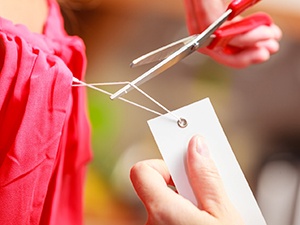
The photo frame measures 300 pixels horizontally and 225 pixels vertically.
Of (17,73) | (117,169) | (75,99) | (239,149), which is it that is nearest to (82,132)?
(75,99)

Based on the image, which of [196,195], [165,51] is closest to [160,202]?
[196,195]

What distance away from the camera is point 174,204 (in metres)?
0.36

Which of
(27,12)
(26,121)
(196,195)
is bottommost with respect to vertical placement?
(196,195)

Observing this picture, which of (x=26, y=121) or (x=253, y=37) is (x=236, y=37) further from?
(x=26, y=121)

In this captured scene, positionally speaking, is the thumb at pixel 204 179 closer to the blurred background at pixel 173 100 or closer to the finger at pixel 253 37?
the finger at pixel 253 37

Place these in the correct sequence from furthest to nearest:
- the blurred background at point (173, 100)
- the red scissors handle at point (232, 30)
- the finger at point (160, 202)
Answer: the blurred background at point (173, 100) → the red scissors handle at point (232, 30) → the finger at point (160, 202)

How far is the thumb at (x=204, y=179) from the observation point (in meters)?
0.37

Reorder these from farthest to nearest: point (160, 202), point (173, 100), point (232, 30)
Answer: point (173, 100), point (232, 30), point (160, 202)

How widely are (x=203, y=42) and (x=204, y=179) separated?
131mm

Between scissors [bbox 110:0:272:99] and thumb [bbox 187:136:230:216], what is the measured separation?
7cm

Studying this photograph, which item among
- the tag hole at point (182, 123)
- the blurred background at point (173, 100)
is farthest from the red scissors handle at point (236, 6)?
the blurred background at point (173, 100)

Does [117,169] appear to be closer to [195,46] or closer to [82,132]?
[82,132]

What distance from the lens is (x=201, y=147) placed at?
1.27 feet

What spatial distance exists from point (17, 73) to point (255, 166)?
65cm
